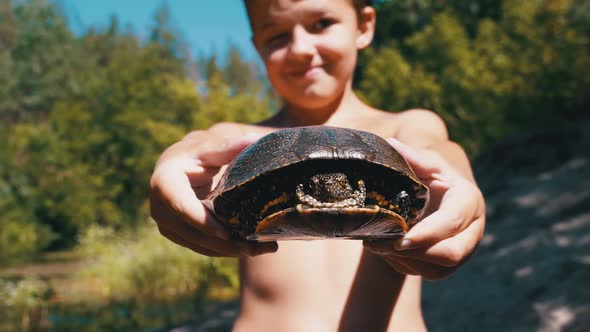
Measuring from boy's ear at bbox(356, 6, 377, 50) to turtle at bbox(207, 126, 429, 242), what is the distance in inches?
28.0

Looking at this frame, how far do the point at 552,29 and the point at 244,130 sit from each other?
9622mm

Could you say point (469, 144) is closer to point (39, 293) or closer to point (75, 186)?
point (39, 293)

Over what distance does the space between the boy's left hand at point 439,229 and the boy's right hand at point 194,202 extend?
0.30 m

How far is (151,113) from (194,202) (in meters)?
18.6

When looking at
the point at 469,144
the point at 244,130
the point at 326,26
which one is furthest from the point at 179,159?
the point at 469,144

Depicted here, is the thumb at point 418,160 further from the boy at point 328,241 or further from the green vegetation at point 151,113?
the green vegetation at point 151,113

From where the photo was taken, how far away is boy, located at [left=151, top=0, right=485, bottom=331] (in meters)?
1.09

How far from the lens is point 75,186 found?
17.1m

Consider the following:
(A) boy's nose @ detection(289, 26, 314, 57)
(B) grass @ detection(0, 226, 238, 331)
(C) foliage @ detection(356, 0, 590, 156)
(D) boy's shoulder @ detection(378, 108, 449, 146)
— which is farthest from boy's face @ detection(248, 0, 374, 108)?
(C) foliage @ detection(356, 0, 590, 156)

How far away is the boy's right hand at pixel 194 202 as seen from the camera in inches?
41.8

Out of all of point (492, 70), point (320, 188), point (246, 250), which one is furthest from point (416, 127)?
point (492, 70)

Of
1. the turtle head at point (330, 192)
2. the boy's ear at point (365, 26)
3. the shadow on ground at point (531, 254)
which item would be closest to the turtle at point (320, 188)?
the turtle head at point (330, 192)

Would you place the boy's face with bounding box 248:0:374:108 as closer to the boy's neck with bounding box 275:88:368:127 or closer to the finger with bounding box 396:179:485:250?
the boy's neck with bounding box 275:88:368:127

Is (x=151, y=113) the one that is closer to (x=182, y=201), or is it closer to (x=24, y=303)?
(x=24, y=303)
